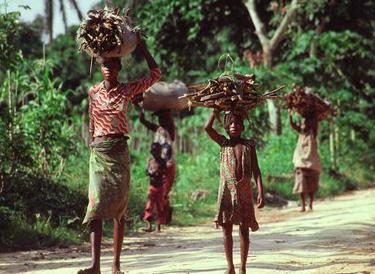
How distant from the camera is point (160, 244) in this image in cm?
877

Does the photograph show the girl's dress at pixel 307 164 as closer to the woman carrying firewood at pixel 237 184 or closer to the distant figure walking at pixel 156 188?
the distant figure walking at pixel 156 188

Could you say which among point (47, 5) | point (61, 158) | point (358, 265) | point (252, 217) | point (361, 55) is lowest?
point (358, 265)

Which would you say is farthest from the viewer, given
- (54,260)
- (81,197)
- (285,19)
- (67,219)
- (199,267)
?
(285,19)

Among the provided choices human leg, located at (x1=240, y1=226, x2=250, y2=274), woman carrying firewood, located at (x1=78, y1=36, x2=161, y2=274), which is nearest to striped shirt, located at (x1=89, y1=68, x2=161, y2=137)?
woman carrying firewood, located at (x1=78, y1=36, x2=161, y2=274)

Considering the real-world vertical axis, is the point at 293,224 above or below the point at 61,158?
below

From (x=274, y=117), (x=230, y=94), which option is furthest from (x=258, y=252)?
(x=274, y=117)

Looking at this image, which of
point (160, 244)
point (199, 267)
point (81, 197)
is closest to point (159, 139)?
point (81, 197)

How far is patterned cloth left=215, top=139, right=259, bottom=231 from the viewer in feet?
19.5

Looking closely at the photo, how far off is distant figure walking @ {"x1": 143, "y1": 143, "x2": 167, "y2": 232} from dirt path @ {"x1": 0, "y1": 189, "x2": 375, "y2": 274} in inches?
14.2

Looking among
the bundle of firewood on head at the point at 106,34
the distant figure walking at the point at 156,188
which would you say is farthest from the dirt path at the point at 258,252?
the bundle of firewood on head at the point at 106,34

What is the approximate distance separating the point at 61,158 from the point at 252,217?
5288mm

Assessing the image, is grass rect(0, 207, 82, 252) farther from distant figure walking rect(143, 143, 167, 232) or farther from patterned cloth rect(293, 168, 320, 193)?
patterned cloth rect(293, 168, 320, 193)

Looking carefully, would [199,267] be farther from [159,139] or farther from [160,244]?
[159,139]

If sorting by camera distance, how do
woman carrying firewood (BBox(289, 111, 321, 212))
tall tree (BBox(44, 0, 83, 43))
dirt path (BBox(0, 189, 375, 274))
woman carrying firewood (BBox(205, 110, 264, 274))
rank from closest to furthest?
woman carrying firewood (BBox(205, 110, 264, 274)), dirt path (BBox(0, 189, 375, 274)), woman carrying firewood (BBox(289, 111, 321, 212)), tall tree (BBox(44, 0, 83, 43))
